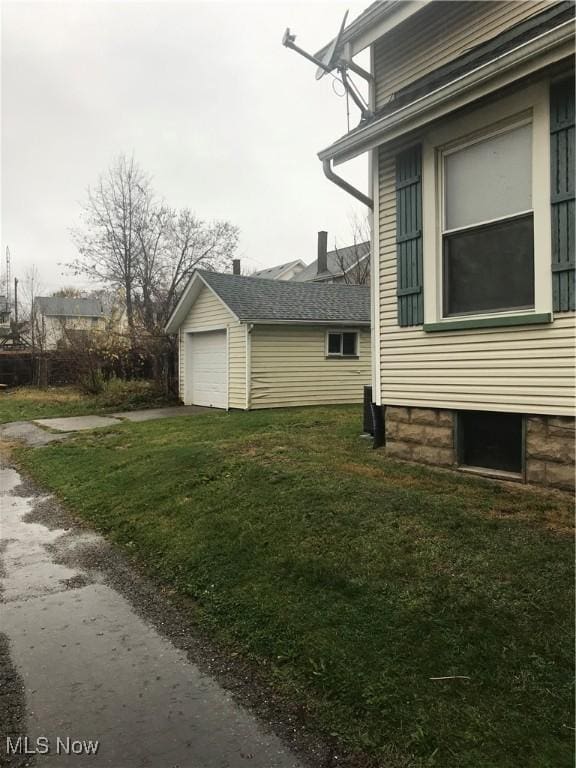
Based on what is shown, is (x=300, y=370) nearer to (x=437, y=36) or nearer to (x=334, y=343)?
(x=334, y=343)

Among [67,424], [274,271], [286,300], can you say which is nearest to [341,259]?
[274,271]

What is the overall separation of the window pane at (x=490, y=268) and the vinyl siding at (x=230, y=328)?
322 inches

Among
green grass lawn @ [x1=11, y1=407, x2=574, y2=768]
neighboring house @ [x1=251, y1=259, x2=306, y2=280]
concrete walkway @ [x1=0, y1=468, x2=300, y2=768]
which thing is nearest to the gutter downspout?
green grass lawn @ [x1=11, y1=407, x2=574, y2=768]

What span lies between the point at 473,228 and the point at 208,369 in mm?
10711

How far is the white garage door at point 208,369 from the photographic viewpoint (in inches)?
571

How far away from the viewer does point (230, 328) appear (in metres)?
13.9

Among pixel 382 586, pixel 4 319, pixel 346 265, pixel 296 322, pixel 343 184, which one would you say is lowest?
pixel 382 586

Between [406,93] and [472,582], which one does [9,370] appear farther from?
[472,582]

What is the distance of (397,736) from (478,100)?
17.9 ft

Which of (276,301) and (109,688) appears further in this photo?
(276,301)

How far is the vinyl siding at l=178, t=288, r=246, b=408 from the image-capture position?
1354 cm

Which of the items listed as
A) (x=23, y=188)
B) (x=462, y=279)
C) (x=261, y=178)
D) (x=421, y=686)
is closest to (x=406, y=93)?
(x=462, y=279)

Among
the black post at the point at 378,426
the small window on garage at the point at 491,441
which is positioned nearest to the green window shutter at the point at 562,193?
the small window on garage at the point at 491,441

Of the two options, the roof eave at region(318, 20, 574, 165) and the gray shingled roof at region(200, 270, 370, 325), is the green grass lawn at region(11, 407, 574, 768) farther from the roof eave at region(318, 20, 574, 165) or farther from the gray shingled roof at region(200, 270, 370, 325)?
the gray shingled roof at region(200, 270, 370, 325)
